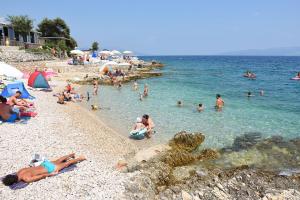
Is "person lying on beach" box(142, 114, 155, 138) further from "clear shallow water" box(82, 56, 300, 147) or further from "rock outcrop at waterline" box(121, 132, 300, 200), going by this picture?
"rock outcrop at waterline" box(121, 132, 300, 200)

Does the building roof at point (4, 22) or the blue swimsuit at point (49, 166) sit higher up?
the building roof at point (4, 22)

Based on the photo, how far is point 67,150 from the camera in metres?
10.5

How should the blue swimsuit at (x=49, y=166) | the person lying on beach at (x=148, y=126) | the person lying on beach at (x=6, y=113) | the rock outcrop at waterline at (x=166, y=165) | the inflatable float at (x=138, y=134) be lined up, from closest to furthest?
the rock outcrop at waterline at (x=166, y=165), the blue swimsuit at (x=49, y=166), the person lying on beach at (x=6, y=113), the inflatable float at (x=138, y=134), the person lying on beach at (x=148, y=126)

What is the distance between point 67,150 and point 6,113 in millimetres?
4086

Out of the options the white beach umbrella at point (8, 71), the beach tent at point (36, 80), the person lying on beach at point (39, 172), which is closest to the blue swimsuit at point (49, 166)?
the person lying on beach at point (39, 172)

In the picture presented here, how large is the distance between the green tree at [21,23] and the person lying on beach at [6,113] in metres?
34.7

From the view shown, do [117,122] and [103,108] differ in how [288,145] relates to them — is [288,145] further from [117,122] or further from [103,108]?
A: [103,108]

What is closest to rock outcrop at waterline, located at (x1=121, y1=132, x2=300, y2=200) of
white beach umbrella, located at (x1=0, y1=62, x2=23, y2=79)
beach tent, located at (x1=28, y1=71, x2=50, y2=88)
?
beach tent, located at (x1=28, y1=71, x2=50, y2=88)

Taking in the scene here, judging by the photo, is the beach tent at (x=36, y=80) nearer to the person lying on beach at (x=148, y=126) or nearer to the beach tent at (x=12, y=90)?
the beach tent at (x=12, y=90)

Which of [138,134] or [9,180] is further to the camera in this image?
[138,134]

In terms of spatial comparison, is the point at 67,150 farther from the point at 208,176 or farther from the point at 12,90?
the point at 12,90

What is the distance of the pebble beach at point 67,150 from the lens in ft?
25.3

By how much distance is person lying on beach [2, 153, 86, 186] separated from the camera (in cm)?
782

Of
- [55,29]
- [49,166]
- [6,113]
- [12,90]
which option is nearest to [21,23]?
[55,29]
